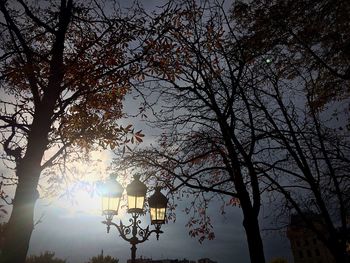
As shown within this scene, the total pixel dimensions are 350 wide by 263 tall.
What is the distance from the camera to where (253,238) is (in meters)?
10.5

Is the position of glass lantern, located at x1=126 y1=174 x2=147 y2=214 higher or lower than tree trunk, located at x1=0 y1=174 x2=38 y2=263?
higher

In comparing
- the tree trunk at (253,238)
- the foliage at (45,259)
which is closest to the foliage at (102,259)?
the foliage at (45,259)

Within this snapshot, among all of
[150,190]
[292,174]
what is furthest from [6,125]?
[292,174]

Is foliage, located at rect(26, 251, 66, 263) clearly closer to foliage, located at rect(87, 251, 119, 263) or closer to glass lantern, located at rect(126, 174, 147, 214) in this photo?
foliage, located at rect(87, 251, 119, 263)

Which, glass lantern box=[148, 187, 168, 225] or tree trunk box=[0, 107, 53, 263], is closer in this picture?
tree trunk box=[0, 107, 53, 263]

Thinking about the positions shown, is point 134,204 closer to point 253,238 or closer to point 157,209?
point 157,209

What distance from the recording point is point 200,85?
44.5 ft

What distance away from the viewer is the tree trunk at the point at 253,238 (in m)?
10.2

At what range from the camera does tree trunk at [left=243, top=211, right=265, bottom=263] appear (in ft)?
33.4

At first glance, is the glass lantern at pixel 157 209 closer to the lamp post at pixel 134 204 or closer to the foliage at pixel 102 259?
the lamp post at pixel 134 204

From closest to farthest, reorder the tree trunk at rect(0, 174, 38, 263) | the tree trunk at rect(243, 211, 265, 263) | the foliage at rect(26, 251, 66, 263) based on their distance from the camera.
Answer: the tree trunk at rect(0, 174, 38, 263) < the tree trunk at rect(243, 211, 265, 263) < the foliage at rect(26, 251, 66, 263)

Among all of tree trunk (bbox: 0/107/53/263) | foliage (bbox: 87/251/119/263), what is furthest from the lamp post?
foliage (bbox: 87/251/119/263)

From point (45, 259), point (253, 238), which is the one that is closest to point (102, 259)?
point (45, 259)

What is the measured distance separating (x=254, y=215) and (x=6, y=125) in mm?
8407
